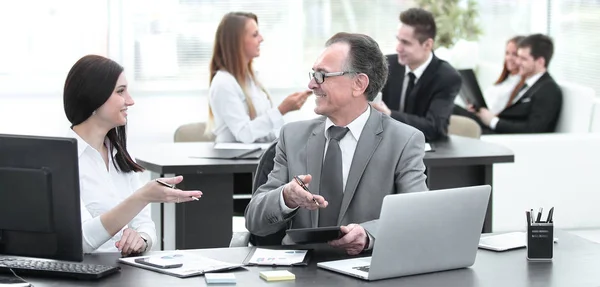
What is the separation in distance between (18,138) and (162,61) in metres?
5.36

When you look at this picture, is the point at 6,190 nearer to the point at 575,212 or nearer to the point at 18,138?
the point at 18,138

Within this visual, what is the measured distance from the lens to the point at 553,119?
7.24m

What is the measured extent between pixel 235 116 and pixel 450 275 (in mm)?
2908

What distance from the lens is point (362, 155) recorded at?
3.36 metres

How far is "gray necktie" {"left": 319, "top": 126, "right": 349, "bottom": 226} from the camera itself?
3.37 m

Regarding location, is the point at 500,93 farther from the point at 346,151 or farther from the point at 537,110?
the point at 346,151

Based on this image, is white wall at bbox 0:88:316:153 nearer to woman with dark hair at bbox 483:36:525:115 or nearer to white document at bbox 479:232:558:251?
woman with dark hair at bbox 483:36:525:115

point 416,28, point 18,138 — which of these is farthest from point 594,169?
point 18,138

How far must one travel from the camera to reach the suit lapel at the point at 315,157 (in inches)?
133

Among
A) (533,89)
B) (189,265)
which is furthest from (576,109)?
(189,265)

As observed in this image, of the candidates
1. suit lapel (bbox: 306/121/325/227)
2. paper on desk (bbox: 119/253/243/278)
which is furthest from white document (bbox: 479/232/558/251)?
paper on desk (bbox: 119/253/243/278)

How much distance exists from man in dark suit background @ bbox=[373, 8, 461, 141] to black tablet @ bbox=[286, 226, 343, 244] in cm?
258

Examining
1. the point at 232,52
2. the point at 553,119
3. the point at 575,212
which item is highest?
the point at 232,52

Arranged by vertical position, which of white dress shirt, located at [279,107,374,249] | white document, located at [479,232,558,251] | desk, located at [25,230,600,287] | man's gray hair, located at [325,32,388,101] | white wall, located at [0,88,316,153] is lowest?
white wall, located at [0,88,316,153]
